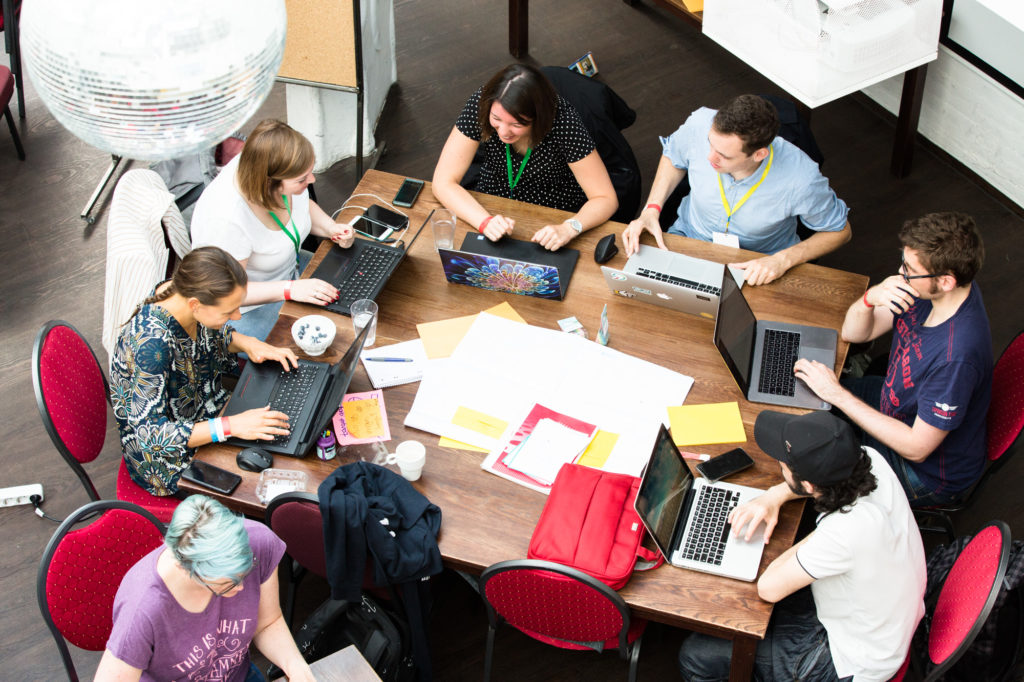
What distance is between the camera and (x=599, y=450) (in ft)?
9.25

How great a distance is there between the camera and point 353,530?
8.33 feet

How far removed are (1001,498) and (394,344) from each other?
2.35 meters

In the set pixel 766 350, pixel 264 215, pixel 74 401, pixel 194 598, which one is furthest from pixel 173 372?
pixel 766 350

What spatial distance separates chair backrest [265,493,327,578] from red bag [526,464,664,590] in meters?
0.59

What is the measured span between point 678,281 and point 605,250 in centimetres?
29

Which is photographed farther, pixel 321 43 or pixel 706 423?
pixel 321 43

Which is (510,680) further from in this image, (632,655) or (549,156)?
(549,156)

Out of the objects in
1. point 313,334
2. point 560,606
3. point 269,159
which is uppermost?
point 269,159

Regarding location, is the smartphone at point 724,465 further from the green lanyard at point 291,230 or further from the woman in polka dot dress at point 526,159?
the green lanyard at point 291,230

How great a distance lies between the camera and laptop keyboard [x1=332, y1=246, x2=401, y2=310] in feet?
10.5

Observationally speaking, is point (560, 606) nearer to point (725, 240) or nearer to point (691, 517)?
point (691, 517)

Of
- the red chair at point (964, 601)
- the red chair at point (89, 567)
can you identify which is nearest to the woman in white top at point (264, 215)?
the red chair at point (89, 567)

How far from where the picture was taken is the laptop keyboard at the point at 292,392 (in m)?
2.87

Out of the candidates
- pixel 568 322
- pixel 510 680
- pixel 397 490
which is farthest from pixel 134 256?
pixel 510 680
